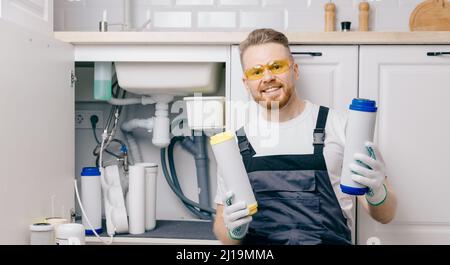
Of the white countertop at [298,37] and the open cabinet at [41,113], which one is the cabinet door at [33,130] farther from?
the white countertop at [298,37]

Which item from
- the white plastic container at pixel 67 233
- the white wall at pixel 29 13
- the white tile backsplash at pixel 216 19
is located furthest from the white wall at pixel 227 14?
the white plastic container at pixel 67 233

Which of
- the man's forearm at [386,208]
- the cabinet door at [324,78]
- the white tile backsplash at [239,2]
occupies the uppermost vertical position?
the white tile backsplash at [239,2]

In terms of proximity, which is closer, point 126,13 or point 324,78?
point 324,78

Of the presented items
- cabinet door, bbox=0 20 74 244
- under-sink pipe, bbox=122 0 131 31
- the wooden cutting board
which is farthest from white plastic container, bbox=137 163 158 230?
the wooden cutting board

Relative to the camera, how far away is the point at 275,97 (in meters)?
1.28

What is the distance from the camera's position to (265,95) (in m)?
1.29

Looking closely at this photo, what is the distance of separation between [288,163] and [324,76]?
364mm

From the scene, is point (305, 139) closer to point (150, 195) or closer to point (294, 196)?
point (294, 196)

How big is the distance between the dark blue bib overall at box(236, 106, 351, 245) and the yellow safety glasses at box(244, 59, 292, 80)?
163mm

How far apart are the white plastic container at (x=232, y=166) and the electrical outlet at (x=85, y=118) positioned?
1044 mm

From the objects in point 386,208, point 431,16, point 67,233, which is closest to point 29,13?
point 67,233

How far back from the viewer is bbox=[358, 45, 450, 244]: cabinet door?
4.95ft

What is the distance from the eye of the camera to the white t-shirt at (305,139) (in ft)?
4.20

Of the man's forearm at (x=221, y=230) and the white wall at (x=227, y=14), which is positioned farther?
the white wall at (x=227, y=14)
